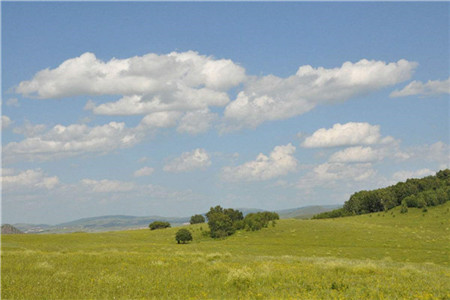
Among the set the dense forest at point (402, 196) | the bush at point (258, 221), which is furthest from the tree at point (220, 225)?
the dense forest at point (402, 196)

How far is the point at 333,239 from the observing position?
79000mm

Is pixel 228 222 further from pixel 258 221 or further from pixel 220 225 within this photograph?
pixel 258 221

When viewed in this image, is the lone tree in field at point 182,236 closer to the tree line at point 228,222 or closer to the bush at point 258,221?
the tree line at point 228,222

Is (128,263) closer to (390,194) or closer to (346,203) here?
(390,194)

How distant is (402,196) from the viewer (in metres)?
140

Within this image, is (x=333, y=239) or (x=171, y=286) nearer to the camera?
(x=171, y=286)

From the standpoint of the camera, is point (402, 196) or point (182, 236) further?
point (402, 196)

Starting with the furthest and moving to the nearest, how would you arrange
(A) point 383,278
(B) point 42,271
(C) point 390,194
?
(C) point 390,194
(B) point 42,271
(A) point 383,278

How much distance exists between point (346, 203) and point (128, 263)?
510 ft

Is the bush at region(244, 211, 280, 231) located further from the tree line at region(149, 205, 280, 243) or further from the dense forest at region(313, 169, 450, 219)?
the dense forest at region(313, 169, 450, 219)

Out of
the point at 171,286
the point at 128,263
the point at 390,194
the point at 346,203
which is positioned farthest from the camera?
the point at 346,203

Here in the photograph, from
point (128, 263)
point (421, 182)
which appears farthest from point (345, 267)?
point (421, 182)

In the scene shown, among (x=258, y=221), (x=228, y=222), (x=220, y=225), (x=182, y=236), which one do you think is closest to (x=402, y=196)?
(x=258, y=221)

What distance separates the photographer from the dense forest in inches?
4865
